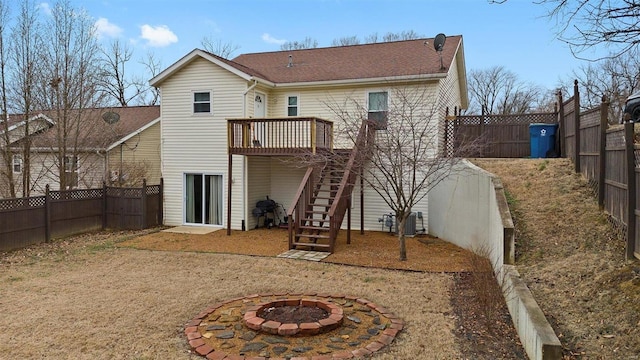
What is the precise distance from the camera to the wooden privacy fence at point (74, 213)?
10289 millimetres

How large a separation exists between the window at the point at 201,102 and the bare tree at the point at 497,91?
101 feet

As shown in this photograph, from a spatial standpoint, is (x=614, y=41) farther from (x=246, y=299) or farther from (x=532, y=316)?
(x=246, y=299)

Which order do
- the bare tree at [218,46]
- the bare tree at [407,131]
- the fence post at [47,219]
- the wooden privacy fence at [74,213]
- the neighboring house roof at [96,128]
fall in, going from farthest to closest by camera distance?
the bare tree at [218,46] → the neighboring house roof at [96,128] → the fence post at [47,219] → the bare tree at [407,131] → the wooden privacy fence at [74,213]

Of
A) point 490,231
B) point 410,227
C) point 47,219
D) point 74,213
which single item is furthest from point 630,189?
point 74,213

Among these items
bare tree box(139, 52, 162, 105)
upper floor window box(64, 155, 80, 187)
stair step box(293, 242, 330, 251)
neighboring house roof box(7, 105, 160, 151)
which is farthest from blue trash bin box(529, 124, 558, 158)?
bare tree box(139, 52, 162, 105)

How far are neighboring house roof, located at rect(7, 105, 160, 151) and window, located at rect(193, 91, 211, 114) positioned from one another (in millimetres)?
3506

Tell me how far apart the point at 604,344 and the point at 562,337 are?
0.37 m

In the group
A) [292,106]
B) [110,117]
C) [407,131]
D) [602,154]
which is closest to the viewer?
[602,154]

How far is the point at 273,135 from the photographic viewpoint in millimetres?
12656

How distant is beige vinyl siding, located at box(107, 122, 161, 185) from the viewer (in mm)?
17047

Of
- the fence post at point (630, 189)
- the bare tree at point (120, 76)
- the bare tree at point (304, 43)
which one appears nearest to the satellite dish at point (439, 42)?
the fence post at point (630, 189)

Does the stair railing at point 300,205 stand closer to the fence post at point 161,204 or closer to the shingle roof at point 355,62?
the shingle roof at point 355,62

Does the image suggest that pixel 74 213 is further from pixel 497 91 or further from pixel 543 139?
pixel 497 91

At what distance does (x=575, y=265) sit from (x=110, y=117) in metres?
18.9
